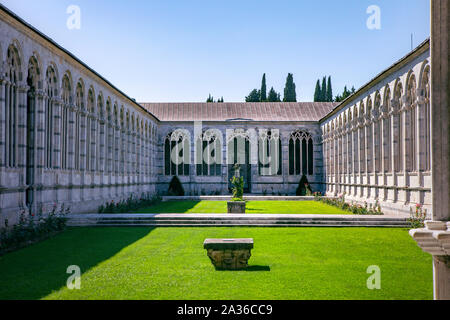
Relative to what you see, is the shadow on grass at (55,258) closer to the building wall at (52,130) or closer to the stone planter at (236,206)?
the building wall at (52,130)

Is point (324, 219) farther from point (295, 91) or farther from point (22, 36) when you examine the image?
point (295, 91)

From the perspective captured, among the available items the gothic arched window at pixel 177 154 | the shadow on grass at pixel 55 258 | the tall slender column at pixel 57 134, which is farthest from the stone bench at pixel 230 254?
the gothic arched window at pixel 177 154

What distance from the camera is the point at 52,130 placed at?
62.4ft

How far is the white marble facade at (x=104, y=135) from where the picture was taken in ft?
52.0

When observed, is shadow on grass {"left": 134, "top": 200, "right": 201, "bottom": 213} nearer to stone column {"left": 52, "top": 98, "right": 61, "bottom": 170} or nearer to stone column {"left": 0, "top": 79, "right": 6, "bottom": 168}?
stone column {"left": 52, "top": 98, "right": 61, "bottom": 170}

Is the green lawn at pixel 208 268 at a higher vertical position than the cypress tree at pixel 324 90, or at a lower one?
lower

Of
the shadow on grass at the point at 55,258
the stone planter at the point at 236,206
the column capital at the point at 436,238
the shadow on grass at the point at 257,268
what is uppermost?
the column capital at the point at 436,238

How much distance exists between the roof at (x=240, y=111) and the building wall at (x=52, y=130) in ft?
52.6

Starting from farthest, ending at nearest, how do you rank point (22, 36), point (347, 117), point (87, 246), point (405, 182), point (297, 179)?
point (297, 179) < point (347, 117) < point (405, 182) < point (22, 36) < point (87, 246)

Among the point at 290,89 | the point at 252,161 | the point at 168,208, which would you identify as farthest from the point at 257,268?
the point at 290,89

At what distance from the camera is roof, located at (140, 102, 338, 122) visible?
45.4 m

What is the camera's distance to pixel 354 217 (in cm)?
1906

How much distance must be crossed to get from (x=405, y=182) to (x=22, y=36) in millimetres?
17073
